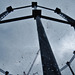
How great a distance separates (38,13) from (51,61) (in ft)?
12.7

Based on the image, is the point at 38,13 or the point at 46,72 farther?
the point at 38,13

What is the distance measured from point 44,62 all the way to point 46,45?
0.64 metres

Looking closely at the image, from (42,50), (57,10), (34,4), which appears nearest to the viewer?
(42,50)

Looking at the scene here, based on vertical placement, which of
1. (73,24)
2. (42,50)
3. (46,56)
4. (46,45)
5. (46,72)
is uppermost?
(73,24)

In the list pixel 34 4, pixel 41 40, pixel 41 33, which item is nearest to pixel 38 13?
pixel 41 33

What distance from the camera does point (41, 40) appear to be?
2467mm

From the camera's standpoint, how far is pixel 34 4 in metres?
12.2

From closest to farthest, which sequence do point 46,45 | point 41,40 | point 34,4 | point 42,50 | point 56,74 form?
1. point 56,74
2. point 42,50
3. point 46,45
4. point 41,40
5. point 34,4

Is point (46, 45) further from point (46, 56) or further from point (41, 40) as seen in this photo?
point (46, 56)

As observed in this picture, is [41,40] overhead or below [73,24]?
below

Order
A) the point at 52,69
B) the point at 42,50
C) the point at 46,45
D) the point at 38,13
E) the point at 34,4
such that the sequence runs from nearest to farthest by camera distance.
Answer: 1. the point at 52,69
2. the point at 42,50
3. the point at 46,45
4. the point at 38,13
5. the point at 34,4

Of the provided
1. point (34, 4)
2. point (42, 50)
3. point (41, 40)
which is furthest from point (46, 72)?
point (34, 4)

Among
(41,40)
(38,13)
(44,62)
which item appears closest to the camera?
(44,62)

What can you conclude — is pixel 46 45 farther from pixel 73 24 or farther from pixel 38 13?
pixel 73 24
